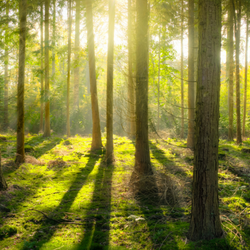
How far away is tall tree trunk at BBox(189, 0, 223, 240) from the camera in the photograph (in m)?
3.17

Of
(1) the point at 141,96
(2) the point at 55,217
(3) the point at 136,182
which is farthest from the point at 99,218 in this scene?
(1) the point at 141,96

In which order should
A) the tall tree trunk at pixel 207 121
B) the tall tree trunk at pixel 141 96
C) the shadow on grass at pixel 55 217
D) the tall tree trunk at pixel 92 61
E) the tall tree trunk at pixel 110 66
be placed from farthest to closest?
the tall tree trunk at pixel 92 61
the tall tree trunk at pixel 110 66
the tall tree trunk at pixel 141 96
the shadow on grass at pixel 55 217
the tall tree trunk at pixel 207 121

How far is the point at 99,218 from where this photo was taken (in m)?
4.33

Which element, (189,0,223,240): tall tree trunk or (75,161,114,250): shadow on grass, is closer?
(189,0,223,240): tall tree trunk

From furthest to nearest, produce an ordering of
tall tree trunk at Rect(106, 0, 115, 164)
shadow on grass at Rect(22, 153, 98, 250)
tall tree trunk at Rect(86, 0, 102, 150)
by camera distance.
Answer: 1. tall tree trunk at Rect(86, 0, 102, 150)
2. tall tree trunk at Rect(106, 0, 115, 164)
3. shadow on grass at Rect(22, 153, 98, 250)

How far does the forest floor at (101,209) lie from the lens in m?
3.44

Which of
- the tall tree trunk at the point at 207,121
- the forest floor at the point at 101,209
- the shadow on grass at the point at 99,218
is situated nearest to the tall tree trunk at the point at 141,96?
the forest floor at the point at 101,209

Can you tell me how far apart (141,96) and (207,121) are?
3.10m

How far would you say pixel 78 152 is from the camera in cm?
1040

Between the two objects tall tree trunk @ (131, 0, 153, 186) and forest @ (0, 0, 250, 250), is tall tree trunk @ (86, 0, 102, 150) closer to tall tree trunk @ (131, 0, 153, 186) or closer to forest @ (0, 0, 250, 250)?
forest @ (0, 0, 250, 250)

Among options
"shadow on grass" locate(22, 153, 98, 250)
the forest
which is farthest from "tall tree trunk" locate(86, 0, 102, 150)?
"shadow on grass" locate(22, 153, 98, 250)

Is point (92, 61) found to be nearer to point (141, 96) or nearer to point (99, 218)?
point (141, 96)

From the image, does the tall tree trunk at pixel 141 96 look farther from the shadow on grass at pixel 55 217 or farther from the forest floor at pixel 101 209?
the shadow on grass at pixel 55 217

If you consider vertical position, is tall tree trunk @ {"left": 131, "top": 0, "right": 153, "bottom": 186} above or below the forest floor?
above
